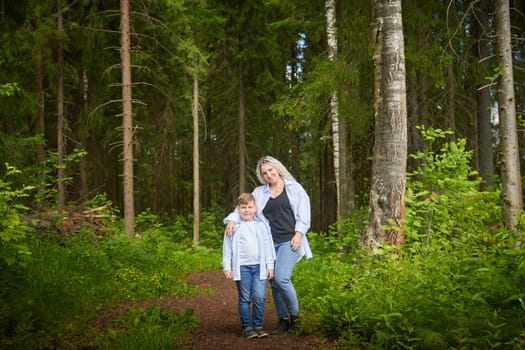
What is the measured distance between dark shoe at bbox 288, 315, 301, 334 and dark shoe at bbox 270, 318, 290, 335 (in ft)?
0.27

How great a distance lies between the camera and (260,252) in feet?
16.9

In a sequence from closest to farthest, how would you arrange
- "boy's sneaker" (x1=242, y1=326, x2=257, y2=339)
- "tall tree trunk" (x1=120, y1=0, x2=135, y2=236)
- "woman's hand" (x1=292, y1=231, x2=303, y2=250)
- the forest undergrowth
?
1. the forest undergrowth
2. "boy's sneaker" (x1=242, y1=326, x2=257, y2=339)
3. "woman's hand" (x1=292, y1=231, x2=303, y2=250)
4. "tall tree trunk" (x1=120, y1=0, x2=135, y2=236)

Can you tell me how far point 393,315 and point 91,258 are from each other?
241 inches

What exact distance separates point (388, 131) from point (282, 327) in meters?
2.75

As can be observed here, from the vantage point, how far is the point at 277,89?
18.4 m

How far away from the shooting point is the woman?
5.21 meters

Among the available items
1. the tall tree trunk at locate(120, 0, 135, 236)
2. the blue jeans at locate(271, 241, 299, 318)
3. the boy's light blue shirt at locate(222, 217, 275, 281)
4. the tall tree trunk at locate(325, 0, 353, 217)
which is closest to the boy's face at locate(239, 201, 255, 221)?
the boy's light blue shirt at locate(222, 217, 275, 281)

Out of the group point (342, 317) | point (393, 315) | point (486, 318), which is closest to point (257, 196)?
point (342, 317)

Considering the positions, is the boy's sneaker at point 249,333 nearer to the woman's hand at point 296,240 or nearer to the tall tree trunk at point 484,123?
the woman's hand at point 296,240

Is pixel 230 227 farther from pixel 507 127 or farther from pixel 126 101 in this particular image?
pixel 126 101

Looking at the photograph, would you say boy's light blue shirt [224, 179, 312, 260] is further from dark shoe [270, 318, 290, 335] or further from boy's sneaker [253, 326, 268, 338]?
boy's sneaker [253, 326, 268, 338]

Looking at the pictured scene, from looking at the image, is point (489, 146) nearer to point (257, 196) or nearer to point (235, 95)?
point (257, 196)

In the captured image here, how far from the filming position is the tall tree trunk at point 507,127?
24.7 ft

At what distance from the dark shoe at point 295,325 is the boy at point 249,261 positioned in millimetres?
323
